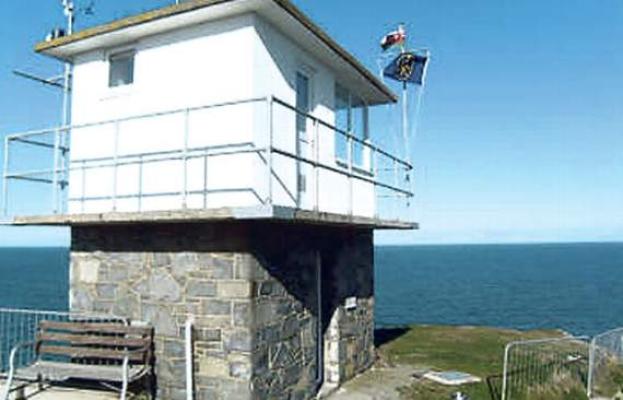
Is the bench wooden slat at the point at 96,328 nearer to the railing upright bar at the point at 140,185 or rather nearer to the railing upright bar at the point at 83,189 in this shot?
the railing upright bar at the point at 140,185

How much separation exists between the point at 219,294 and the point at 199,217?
121 cm

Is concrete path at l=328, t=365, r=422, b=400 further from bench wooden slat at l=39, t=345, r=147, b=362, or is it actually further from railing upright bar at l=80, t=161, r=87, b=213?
railing upright bar at l=80, t=161, r=87, b=213

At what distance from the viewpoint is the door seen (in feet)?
30.6

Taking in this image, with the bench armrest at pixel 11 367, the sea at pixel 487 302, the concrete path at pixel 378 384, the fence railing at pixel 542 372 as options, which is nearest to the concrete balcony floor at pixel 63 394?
the bench armrest at pixel 11 367

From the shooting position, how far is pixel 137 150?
8.87m

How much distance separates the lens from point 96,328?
8.40 meters

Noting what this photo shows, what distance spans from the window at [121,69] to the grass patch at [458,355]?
23.4 feet

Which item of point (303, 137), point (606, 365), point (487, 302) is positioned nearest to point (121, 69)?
point (303, 137)

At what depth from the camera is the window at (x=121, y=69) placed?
9500 mm

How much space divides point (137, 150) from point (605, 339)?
10.3 metres

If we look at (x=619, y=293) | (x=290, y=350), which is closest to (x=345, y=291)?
(x=290, y=350)

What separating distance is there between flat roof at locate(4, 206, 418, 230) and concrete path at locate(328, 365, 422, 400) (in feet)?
9.66

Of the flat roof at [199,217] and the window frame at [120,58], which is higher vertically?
the window frame at [120,58]

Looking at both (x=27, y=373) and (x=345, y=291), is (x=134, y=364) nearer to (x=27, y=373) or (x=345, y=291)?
(x=27, y=373)
